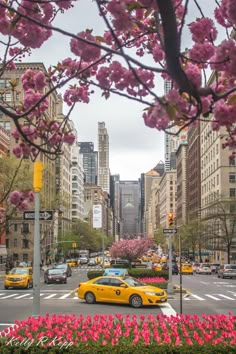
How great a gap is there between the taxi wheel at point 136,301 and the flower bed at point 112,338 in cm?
1205

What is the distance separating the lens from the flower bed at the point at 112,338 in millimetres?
7973

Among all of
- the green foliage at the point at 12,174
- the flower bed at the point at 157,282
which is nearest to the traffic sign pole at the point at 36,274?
the flower bed at the point at 157,282

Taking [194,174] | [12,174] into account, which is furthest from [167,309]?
[194,174]

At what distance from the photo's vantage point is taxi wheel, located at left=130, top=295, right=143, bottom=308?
22772 mm

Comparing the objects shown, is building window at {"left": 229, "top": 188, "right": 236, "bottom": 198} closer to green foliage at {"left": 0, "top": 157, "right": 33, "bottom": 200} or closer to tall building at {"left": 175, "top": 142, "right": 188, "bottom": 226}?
green foliage at {"left": 0, "top": 157, "right": 33, "bottom": 200}

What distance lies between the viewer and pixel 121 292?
23328 mm

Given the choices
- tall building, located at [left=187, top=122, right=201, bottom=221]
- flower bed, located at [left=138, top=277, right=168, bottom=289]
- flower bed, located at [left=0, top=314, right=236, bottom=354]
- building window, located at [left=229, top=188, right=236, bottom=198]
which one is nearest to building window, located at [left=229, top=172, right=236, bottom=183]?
building window, located at [left=229, top=188, right=236, bottom=198]

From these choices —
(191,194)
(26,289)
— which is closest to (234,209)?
(26,289)

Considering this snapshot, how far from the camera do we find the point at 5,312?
68.2ft

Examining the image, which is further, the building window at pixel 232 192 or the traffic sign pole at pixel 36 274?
the building window at pixel 232 192

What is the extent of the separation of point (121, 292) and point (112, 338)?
1464cm

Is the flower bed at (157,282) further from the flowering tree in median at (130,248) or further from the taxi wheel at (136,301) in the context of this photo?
the flowering tree in median at (130,248)

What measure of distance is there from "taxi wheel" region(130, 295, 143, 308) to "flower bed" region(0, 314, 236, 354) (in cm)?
1205

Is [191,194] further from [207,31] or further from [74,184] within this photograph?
[207,31]
